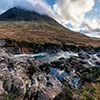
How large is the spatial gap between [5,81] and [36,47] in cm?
4918

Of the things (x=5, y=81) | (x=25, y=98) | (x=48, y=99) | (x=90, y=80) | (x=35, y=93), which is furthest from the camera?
(x=90, y=80)

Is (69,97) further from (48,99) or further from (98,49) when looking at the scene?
(98,49)

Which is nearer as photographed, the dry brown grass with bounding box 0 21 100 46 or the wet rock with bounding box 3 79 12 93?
the wet rock with bounding box 3 79 12 93

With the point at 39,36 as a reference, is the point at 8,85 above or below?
below

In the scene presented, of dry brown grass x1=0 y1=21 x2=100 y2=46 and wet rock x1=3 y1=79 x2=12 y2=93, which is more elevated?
dry brown grass x1=0 y1=21 x2=100 y2=46

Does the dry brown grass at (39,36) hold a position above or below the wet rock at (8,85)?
above

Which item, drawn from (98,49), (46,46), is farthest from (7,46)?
(98,49)

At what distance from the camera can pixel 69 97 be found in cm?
859

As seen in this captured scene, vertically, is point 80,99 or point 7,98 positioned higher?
point 80,99

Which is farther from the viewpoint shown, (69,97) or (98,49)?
(98,49)

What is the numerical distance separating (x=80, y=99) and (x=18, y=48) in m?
54.2

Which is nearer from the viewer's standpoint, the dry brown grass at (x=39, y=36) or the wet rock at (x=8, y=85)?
the wet rock at (x=8, y=85)

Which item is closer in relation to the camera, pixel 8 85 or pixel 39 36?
pixel 8 85

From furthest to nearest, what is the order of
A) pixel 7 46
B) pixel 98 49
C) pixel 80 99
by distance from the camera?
pixel 98 49, pixel 7 46, pixel 80 99
